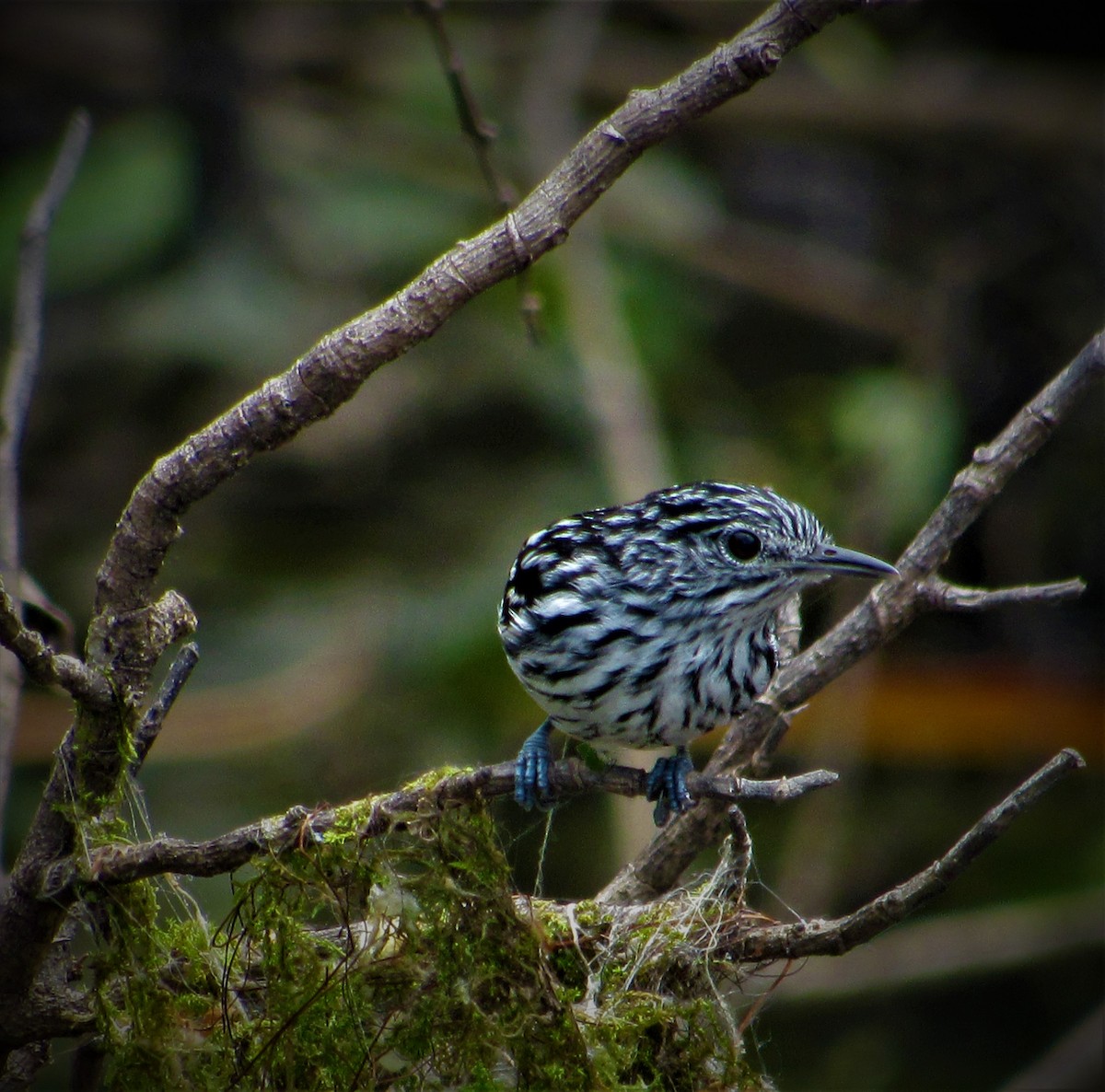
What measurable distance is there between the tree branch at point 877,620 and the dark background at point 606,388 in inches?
89.1

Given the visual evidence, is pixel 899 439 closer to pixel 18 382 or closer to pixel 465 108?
pixel 465 108

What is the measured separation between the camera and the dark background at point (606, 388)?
5953 mm

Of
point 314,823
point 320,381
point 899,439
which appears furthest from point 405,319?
point 899,439

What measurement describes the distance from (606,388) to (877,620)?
2.72 m

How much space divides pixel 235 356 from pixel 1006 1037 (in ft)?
16.7

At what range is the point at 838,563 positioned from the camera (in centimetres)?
316

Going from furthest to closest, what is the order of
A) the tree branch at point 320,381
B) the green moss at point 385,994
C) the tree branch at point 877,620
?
the tree branch at point 877,620, the green moss at point 385,994, the tree branch at point 320,381

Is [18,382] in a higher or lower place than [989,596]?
higher

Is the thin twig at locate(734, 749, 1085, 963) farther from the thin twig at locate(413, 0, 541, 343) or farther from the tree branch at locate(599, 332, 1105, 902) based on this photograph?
the thin twig at locate(413, 0, 541, 343)

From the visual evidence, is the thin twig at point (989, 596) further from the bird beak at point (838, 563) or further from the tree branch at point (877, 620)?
the bird beak at point (838, 563)

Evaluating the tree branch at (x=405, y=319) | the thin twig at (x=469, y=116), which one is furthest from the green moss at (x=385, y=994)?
the thin twig at (x=469, y=116)

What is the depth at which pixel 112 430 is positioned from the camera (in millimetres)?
7352

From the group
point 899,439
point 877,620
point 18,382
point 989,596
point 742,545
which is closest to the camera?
point 989,596

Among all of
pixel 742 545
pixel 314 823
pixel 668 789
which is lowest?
pixel 314 823
